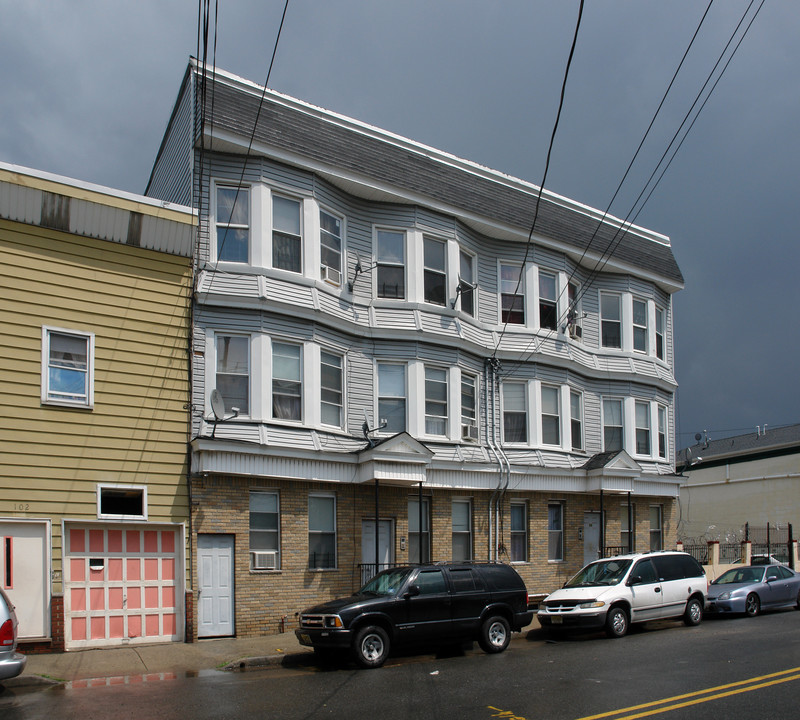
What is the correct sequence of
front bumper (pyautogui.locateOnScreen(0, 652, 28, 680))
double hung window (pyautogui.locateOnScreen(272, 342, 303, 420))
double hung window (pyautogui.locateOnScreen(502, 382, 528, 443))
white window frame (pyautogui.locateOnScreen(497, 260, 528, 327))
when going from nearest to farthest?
front bumper (pyautogui.locateOnScreen(0, 652, 28, 680))
double hung window (pyautogui.locateOnScreen(272, 342, 303, 420))
double hung window (pyautogui.locateOnScreen(502, 382, 528, 443))
white window frame (pyautogui.locateOnScreen(497, 260, 528, 327))

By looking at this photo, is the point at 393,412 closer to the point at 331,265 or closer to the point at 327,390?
the point at 327,390

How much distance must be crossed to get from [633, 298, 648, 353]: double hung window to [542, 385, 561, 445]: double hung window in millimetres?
4154

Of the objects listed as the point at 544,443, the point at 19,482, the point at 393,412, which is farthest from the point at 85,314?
the point at 544,443

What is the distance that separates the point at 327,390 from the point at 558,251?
28.8 ft

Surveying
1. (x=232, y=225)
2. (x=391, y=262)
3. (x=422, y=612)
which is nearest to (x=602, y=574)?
(x=422, y=612)

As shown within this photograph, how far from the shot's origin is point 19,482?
47.8 ft

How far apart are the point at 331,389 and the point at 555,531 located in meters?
8.17

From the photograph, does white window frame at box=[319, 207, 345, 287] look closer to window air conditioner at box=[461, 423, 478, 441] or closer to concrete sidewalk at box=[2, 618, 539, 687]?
window air conditioner at box=[461, 423, 478, 441]

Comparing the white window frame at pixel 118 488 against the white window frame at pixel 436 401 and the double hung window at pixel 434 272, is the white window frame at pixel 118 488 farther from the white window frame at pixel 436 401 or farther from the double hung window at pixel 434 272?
the double hung window at pixel 434 272

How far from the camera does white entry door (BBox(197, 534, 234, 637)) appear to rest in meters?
16.3

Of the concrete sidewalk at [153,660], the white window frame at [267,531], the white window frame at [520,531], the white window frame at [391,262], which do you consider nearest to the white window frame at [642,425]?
the white window frame at [520,531]

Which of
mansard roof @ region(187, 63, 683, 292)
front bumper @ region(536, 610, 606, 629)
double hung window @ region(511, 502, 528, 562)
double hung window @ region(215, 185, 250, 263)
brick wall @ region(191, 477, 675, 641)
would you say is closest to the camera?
front bumper @ region(536, 610, 606, 629)

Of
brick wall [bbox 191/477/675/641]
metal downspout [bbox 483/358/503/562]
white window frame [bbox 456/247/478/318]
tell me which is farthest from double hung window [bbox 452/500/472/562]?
white window frame [bbox 456/247/478/318]

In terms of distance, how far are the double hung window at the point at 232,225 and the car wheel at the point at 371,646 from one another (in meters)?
8.01
